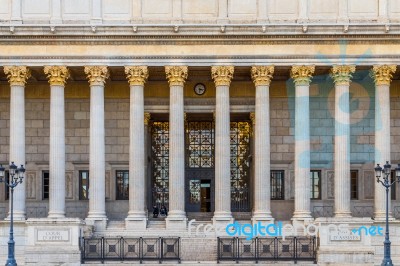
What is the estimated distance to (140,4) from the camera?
60.8 metres

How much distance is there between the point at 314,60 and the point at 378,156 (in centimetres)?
727

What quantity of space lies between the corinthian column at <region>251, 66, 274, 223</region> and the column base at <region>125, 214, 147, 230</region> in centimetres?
680

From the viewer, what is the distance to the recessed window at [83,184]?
6512 centimetres

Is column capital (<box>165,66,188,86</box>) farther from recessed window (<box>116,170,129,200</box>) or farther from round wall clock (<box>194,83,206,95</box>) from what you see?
recessed window (<box>116,170,129,200</box>)

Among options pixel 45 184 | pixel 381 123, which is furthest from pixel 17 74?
pixel 381 123

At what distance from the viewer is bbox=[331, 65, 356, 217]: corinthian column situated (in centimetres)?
5962

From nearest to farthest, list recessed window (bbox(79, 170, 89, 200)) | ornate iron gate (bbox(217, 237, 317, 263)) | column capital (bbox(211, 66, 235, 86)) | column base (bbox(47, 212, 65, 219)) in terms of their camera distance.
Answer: ornate iron gate (bbox(217, 237, 317, 263)) < column base (bbox(47, 212, 65, 219)) < column capital (bbox(211, 66, 235, 86)) < recessed window (bbox(79, 170, 89, 200))

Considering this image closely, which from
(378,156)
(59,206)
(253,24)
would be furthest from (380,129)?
(59,206)

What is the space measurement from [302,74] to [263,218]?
923 cm

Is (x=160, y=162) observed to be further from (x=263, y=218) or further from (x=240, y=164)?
(x=263, y=218)

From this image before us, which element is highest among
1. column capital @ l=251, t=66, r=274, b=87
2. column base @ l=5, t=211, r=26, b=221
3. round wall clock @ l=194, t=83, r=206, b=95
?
column capital @ l=251, t=66, r=274, b=87

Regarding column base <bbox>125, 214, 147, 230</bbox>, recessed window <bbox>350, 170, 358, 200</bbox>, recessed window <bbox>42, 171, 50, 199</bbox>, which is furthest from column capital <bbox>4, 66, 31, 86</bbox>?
recessed window <bbox>350, 170, 358, 200</bbox>

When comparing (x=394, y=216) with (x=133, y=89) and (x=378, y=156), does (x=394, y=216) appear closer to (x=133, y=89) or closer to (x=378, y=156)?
(x=378, y=156)

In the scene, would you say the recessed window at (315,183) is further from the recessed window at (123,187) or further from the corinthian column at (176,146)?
the recessed window at (123,187)
